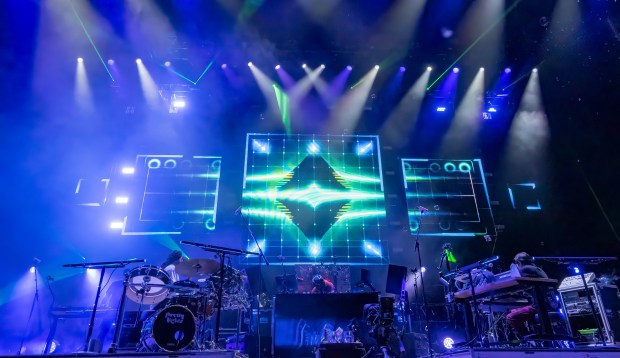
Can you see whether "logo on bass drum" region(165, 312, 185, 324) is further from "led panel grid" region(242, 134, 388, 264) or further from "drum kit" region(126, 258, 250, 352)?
"led panel grid" region(242, 134, 388, 264)

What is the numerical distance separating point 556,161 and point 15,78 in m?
14.1

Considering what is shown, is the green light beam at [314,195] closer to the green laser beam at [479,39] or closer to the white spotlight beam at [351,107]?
the white spotlight beam at [351,107]

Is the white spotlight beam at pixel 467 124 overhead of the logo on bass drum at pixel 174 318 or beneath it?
overhead

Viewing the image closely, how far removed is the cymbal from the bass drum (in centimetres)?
65

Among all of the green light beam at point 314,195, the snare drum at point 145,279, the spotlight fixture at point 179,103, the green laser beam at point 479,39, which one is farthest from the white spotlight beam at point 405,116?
the snare drum at point 145,279

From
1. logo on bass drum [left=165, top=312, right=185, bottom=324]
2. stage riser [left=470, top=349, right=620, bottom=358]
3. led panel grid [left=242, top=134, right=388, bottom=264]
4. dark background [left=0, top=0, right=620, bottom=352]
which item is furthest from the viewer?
led panel grid [left=242, top=134, right=388, bottom=264]

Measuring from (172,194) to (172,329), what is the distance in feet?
17.8

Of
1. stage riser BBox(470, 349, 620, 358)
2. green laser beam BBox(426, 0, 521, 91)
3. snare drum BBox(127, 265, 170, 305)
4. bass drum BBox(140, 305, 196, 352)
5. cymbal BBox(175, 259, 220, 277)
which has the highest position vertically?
green laser beam BBox(426, 0, 521, 91)

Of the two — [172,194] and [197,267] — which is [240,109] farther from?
[197,267]

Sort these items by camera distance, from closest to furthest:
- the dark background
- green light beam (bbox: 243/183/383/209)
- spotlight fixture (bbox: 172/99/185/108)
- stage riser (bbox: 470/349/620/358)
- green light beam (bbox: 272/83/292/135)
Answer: stage riser (bbox: 470/349/620/358)
the dark background
green light beam (bbox: 243/183/383/209)
spotlight fixture (bbox: 172/99/185/108)
green light beam (bbox: 272/83/292/135)

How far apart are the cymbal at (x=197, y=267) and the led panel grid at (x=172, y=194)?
394cm

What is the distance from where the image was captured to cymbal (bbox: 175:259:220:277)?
552cm

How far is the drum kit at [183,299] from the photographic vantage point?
4973 millimetres

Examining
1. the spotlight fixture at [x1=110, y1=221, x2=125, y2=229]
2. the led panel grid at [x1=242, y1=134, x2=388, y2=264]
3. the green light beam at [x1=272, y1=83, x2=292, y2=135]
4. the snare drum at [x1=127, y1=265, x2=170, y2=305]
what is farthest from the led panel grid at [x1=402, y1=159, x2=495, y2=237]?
the spotlight fixture at [x1=110, y1=221, x2=125, y2=229]
